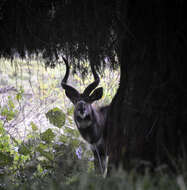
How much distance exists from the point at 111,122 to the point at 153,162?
2.64 feet

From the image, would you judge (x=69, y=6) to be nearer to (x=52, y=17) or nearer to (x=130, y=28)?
(x=52, y=17)

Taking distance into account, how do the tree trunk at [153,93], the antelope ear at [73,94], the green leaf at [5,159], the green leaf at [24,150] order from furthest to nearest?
1. the antelope ear at [73,94]
2. the green leaf at [24,150]
3. the green leaf at [5,159]
4. the tree trunk at [153,93]

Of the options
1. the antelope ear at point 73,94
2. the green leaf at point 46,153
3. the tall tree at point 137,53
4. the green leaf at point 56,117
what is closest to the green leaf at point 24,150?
the green leaf at point 46,153

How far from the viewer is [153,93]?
2971 millimetres

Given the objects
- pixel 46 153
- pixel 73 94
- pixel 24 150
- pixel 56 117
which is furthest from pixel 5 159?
pixel 73 94

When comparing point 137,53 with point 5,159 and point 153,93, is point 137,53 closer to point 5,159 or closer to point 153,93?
point 153,93

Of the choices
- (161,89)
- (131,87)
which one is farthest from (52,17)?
(161,89)

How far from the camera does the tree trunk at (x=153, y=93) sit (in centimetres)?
280

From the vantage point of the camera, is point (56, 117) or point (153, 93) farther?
point (56, 117)

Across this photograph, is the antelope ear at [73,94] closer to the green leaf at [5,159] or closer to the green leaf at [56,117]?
the green leaf at [56,117]

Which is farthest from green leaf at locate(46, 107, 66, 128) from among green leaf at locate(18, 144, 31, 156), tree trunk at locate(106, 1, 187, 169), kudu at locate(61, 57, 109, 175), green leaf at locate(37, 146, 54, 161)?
tree trunk at locate(106, 1, 187, 169)

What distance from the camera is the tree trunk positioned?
9.20ft

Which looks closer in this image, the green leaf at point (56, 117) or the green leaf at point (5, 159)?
the green leaf at point (5, 159)

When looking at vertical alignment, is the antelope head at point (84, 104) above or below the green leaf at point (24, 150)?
above
